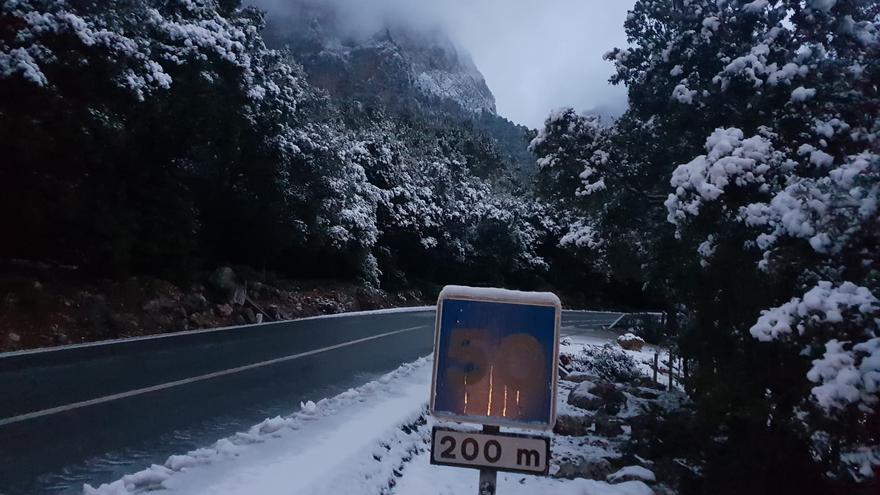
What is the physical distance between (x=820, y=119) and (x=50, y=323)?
1608cm

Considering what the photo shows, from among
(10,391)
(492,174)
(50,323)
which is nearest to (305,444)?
(10,391)

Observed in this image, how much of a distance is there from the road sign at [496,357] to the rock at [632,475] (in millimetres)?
5704

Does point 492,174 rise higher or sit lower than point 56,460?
higher

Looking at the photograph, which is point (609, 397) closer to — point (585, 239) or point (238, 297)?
point (585, 239)

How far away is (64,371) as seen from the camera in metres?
11.3

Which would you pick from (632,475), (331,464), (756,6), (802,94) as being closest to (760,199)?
(802,94)

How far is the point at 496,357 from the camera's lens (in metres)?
3.09

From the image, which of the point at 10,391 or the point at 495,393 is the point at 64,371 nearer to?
the point at 10,391

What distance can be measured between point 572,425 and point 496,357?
8.70m

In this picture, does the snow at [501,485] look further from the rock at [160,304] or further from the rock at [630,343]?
the rock at [630,343]

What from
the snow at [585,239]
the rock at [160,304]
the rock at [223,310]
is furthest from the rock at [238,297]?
the snow at [585,239]

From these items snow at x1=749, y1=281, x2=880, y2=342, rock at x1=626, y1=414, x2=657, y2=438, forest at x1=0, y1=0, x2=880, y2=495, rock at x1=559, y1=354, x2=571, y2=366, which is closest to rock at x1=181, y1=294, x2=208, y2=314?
forest at x1=0, y1=0, x2=880, y2=495

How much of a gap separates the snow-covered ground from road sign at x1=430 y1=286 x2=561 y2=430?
10.9ft

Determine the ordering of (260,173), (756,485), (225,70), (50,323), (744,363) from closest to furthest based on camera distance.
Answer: (744,363) → (756,485) → (50,323) → (225,70) → (260,173)
